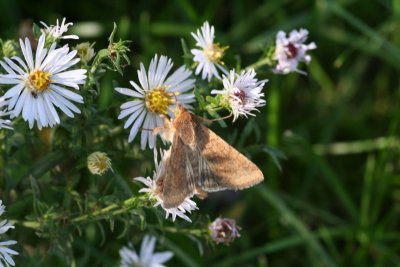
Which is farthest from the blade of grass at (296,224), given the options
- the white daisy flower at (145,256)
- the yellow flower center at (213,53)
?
the yellow flower center at (213,53)

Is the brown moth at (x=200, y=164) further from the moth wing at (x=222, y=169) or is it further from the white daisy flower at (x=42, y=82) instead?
the white daisy flower at (x=42, y=82)

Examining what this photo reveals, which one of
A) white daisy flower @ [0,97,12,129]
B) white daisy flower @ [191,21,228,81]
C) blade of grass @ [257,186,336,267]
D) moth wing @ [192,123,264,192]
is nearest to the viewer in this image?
white daisy flower @ [0,97,12,129]

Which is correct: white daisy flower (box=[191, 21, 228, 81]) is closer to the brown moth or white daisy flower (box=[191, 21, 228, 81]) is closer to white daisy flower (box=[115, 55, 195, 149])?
→ white daisy flower (box=[115, 55, 195, 149])

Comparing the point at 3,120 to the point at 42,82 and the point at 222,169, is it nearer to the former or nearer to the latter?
the point at 42,82

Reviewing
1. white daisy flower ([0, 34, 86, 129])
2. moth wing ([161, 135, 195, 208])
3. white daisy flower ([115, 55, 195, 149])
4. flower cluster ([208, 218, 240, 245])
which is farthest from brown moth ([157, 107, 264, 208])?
white daisy flower ([0, 34, 86, 129])

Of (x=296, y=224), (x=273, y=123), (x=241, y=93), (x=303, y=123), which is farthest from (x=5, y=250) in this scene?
(x=303, y=123)

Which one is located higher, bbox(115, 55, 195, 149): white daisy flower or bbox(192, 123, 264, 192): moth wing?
bbox(115, 55, 195, 149): white daisy flower

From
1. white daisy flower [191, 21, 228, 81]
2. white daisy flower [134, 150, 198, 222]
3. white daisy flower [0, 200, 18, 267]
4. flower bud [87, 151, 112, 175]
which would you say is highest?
white daisy flower [191, 21, 228, 81]
